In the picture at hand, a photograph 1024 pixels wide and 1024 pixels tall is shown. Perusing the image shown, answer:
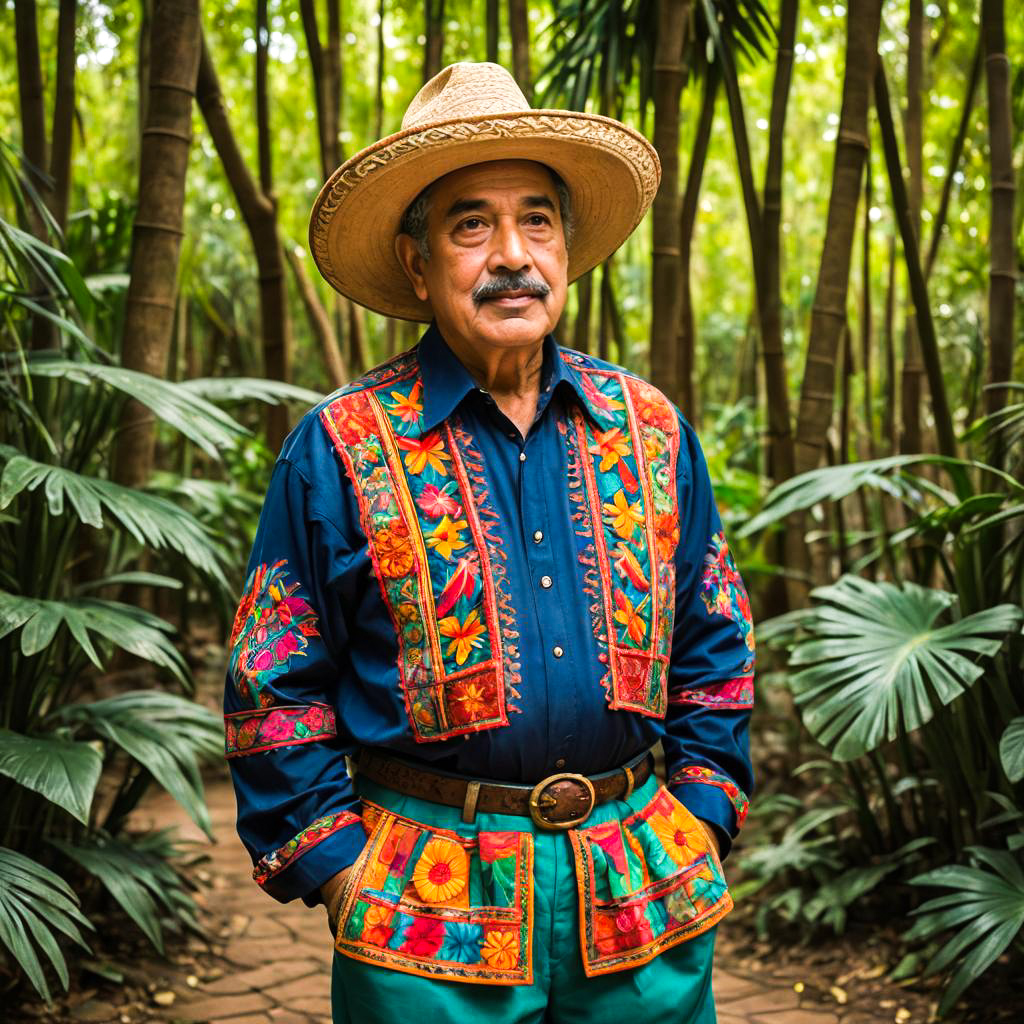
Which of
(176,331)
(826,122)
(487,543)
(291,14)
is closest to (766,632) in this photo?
(487,543)

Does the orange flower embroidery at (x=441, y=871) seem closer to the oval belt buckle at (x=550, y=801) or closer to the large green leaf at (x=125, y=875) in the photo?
the oval belt buckle at (x=550, y=801)

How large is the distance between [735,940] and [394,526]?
8.77 ft

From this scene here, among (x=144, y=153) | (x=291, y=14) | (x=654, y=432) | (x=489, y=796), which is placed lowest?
(x=489, y=796)

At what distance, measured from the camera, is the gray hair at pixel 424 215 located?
1.89 m

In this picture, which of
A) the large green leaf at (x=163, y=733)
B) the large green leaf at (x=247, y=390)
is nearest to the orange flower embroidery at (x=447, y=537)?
the large green leaf at (x=163, y=733)

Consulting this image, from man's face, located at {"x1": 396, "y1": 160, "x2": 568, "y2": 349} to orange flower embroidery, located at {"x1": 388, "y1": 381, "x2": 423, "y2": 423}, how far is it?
113mm

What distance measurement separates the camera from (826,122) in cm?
1087

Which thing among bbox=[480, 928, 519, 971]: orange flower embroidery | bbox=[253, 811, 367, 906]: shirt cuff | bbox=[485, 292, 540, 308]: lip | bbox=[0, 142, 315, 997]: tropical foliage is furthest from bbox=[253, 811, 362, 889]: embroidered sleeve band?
bbox=[0, 142, 315, 997]: tropical foliage

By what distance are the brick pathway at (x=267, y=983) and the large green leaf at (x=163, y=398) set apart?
144 centimetres

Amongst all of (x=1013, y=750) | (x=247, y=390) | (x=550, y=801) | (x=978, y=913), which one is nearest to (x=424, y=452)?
(x=550, y=801)

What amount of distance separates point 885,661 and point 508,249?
1.62m

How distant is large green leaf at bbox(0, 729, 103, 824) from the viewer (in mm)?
2461

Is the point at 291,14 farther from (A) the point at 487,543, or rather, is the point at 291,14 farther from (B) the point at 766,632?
(A) the point at 487,543

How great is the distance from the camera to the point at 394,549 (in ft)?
5.60
